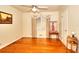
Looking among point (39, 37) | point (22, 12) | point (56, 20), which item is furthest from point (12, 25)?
point (56, 20)

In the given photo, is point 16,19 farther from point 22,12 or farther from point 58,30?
point 58,30

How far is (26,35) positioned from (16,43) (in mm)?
338

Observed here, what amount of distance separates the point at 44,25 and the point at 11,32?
100 centimetres

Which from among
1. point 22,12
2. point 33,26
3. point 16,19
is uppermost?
point 22,12

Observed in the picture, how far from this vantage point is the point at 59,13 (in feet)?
8.82

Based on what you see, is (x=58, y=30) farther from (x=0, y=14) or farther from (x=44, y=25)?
(x=0, y=14)

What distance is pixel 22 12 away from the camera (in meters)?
2.70

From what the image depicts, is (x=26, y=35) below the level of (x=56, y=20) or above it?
below

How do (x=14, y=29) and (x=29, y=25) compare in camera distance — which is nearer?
(x=29, y=25)

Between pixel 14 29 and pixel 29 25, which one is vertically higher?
pixel 29 25

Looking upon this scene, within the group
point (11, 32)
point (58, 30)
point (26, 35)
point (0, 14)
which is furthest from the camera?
point (11, 32)
